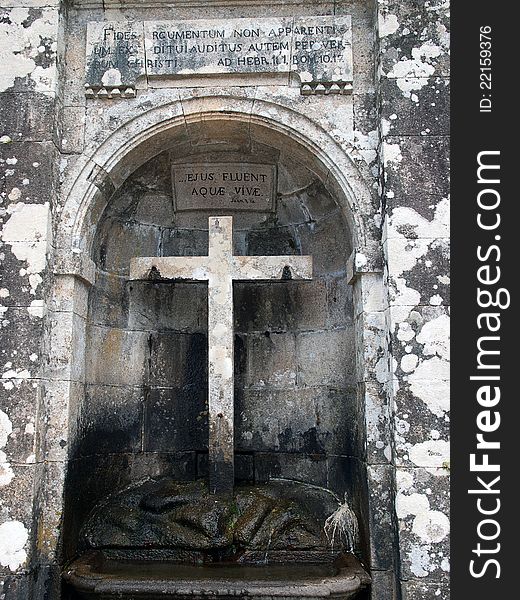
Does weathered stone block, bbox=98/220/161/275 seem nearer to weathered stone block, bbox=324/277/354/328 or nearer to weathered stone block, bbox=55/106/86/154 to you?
weathered stone block, bbox=55/106/86/154

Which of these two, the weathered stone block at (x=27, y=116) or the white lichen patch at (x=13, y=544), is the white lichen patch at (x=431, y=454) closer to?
the white lichen patch at (x=13, y=544)

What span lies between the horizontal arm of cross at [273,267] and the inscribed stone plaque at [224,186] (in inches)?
32.8

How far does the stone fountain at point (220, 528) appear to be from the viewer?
3.56 metres

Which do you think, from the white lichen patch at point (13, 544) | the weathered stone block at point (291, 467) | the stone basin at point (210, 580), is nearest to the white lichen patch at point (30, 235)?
the white lichen patch at point (13, 544)

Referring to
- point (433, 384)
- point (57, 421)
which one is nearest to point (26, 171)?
point (57, 421)

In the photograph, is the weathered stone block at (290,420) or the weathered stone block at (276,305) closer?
the weathered stone block at (290,420)

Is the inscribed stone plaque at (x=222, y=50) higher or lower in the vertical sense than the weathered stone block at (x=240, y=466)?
higher

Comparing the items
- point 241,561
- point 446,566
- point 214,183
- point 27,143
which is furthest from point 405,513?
point 27,143

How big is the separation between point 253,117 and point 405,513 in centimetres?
278

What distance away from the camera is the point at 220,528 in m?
4.07

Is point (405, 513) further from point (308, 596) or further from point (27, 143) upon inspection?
point (27, 143)

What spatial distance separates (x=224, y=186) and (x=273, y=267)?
105 cm

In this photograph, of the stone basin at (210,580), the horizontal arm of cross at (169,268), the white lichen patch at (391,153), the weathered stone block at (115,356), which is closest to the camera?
the stone basin at (210,580)

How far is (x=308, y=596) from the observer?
136 inches
